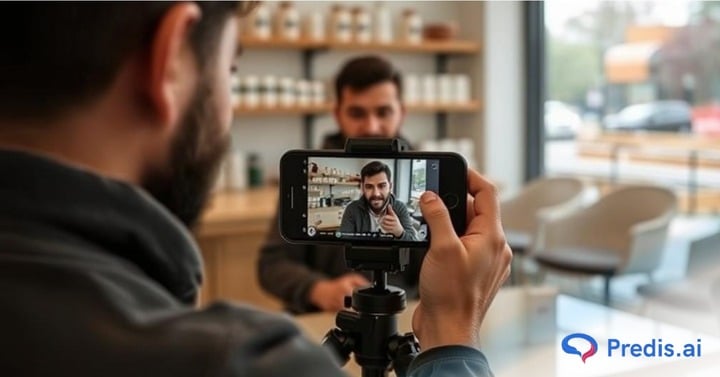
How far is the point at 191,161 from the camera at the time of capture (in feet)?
1.81

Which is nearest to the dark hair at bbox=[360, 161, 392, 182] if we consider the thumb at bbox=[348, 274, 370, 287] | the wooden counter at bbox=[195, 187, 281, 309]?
the thumb at bbox=[348, 274, 370, 287]

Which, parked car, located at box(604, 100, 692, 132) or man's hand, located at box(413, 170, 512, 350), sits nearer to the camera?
man's hand, located at box(413, 170, 512, 350)

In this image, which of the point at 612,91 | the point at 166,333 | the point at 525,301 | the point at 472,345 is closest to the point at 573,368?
the point at 472,345

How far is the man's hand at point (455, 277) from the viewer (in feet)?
2.29

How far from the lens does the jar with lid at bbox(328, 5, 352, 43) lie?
380 centimetres

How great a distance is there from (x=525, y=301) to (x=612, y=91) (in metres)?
2.43

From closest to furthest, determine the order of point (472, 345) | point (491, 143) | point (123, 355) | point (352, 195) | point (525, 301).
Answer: point (123, 355)
point (472, 345)
point (352, 195)
point (525, 301)
point (491, 143)

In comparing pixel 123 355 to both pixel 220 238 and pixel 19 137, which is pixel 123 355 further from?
pixel 220 238

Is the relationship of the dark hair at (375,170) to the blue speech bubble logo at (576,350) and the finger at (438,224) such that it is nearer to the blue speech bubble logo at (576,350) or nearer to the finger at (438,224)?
the finger at (438,224)

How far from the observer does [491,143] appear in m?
4.20

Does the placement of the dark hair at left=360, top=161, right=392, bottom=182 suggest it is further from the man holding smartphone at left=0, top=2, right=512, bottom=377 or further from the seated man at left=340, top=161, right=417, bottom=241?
the man holding smartphone at left=0, top=2, right=512, bottom=377

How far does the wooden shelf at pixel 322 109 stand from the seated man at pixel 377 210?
284cm

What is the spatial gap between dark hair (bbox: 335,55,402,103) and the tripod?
1.22 m

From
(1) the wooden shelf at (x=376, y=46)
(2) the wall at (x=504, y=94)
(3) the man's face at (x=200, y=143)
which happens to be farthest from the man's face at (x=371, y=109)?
(2) the wall at (x=504, y=94)
